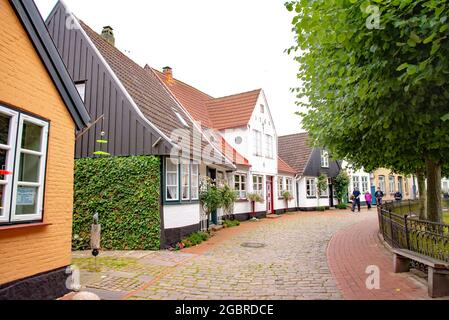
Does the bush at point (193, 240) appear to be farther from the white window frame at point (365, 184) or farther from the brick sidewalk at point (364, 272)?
the white window frame at point (365, 184)

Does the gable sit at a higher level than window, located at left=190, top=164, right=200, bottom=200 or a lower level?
higher

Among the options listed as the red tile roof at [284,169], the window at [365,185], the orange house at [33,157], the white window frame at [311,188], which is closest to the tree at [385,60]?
the orange house at [33,157]

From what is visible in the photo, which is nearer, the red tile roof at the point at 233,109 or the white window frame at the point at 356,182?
the red tile roof at the point at 233,109

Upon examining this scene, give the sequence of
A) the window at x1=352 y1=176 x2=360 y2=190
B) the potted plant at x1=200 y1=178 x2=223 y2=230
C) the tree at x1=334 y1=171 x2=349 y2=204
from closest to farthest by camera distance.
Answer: the potted plant at x1=200 y1=178 x2=223 y2=230 < the tree at x1=334 y1=171 x2=349 y2=204 < the window at x1=352 y1=176 x2=360 y2=190

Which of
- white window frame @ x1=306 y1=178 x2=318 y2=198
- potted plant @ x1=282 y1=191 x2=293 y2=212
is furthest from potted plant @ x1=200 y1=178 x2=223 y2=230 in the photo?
white window frame @ x1=306 y1=178 x2=318 y2=198

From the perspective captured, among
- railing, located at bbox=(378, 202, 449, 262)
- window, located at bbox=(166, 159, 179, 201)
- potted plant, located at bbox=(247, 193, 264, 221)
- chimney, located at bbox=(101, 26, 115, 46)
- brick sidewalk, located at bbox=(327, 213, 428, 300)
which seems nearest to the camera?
brick sidewalk, located at bbox=(327, 213, 428, 300)

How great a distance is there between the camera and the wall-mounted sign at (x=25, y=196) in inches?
190

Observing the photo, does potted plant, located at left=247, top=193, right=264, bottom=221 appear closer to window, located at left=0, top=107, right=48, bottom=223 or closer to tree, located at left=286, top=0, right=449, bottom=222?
tree, located at left=286, top=0, right=449, bottom=222

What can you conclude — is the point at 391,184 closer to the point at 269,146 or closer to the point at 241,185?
the point at 269,146

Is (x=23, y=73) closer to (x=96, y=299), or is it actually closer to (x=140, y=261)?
(x=96, y=299)

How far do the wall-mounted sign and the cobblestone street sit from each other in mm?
1972

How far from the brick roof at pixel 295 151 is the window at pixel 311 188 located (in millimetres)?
1770

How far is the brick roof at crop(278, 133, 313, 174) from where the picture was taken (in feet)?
85.5

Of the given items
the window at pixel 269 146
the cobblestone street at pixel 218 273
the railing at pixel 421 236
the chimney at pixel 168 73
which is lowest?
the cobblestone street at pixel 218 273
